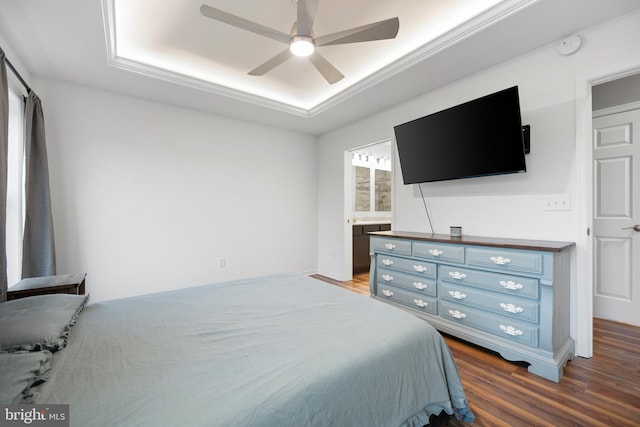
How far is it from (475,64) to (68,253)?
14.9ft

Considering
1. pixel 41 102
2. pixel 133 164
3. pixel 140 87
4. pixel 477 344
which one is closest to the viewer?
pixel 477 344

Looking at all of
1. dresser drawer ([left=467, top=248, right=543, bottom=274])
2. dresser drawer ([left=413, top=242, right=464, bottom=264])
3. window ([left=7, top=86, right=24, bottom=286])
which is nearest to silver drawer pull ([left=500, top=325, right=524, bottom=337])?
dresser drawer ([left=467, top=248, right=543, bottom=274])

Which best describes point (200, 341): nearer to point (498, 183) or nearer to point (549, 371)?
point (549, 371)

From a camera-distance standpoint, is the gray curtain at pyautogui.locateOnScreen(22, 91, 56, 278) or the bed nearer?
the bed

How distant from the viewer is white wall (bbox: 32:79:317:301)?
2.96 meters

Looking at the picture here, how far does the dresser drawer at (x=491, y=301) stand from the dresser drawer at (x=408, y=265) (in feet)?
0.47

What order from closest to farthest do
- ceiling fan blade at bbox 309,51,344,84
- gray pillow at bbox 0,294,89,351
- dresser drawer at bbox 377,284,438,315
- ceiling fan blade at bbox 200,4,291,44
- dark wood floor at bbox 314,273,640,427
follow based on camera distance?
gray pillow at bbox 0,294,89,351 < dark wood floor at bbox 314,273,640,427 < ceiling fan blade at bbox 200,4,291,44 < ceiling fan blade at bbox 309,51,344,84 < dresser drawer at bbox 377,284,438,315

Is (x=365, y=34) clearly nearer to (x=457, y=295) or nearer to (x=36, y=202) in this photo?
(x=457, y=295)

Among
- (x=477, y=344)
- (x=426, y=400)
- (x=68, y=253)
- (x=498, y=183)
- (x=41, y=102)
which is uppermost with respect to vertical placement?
(x=41, y=102)

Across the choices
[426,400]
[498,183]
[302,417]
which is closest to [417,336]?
[426,400]

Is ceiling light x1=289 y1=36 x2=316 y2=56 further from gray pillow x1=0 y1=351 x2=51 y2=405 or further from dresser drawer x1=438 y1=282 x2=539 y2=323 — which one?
dresser drawer x1=438 y1=282 x2=539 y2=323

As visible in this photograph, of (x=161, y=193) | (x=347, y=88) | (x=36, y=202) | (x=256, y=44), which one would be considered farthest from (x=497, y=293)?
(x=36, y=202)

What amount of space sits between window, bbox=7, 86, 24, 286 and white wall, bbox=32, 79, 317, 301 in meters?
0.36

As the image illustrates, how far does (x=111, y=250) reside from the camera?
3.14 metres
